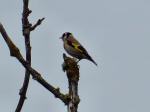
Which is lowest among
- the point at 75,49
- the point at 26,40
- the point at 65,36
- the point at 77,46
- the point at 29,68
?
the point at 29,68

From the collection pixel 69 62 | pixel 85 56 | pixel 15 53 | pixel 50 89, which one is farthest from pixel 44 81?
pixel 85 56

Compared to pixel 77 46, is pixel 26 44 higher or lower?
lower

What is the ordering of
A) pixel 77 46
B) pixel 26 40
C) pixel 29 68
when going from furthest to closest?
1. pixel 77 46
2. pixel 29 68
3. pixel 26 40

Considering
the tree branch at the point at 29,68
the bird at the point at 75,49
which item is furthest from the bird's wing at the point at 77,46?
the tree branch at the point at 29,68

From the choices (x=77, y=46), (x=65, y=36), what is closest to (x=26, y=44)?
(x=77, y=46)

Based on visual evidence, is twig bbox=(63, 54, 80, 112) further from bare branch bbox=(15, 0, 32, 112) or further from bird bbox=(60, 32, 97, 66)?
bird bbox=(60, 32, 97, 66)

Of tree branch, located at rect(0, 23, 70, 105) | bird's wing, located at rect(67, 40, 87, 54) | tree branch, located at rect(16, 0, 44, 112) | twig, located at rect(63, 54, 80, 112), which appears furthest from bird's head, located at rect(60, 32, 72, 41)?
tree branch, located at rect(16, 0, 44, 112)

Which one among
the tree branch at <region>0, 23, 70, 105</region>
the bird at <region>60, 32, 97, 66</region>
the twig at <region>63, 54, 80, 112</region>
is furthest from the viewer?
the bird at <region>60, 32, 97, 66</region>

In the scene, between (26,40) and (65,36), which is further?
(65,36)

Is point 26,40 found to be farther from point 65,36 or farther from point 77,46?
point 65,36

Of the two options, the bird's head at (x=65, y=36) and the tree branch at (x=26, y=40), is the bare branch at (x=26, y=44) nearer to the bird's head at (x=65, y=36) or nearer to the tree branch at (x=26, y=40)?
the tree branch at (x=26, y=40)

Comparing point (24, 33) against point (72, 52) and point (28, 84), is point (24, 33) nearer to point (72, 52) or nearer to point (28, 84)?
point (28, 84)

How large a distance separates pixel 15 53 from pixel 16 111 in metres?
0.61

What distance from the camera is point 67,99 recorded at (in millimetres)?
5293
